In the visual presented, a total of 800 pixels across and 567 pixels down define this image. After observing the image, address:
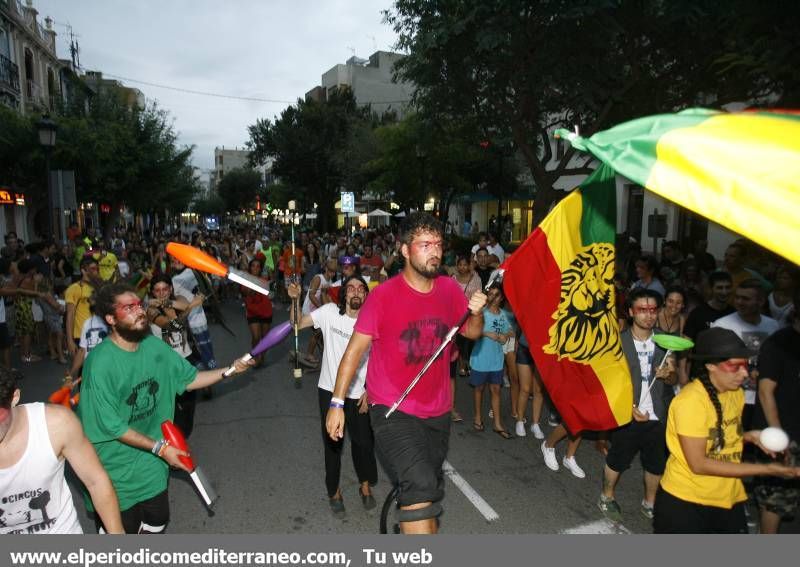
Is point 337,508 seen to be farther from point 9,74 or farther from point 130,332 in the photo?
point 9,74

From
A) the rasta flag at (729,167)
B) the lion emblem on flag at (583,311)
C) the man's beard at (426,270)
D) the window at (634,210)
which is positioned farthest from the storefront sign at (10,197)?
the window at (634,210)

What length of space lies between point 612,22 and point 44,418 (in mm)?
12351

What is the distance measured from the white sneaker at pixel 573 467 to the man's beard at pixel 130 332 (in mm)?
4033

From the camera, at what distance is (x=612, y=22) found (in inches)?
457

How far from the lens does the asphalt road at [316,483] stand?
14.6 ft

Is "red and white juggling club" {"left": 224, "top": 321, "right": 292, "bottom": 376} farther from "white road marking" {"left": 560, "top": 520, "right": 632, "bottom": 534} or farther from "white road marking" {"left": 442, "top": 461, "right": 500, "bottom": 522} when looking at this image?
"white road marking" {"left": 560, "top": 520, "right": 632, "bottom": 534}

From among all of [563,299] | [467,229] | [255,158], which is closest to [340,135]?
[255,158]

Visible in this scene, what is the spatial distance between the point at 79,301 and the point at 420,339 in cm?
631

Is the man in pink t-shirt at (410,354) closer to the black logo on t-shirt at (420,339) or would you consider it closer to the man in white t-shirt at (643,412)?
the black logo on t-shirt at (420,339)

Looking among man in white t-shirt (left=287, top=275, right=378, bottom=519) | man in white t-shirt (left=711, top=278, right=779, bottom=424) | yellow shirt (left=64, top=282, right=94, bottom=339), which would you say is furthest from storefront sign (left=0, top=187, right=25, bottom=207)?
man in white t-shirt (left=711, top=278, right=779, bottom=424)

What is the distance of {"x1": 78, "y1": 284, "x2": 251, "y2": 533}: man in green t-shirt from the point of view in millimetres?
3027

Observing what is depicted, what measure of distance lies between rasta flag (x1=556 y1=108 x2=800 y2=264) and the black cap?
1238 millimetres

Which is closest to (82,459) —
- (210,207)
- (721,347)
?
(721,347)

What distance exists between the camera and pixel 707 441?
9.98 ft
